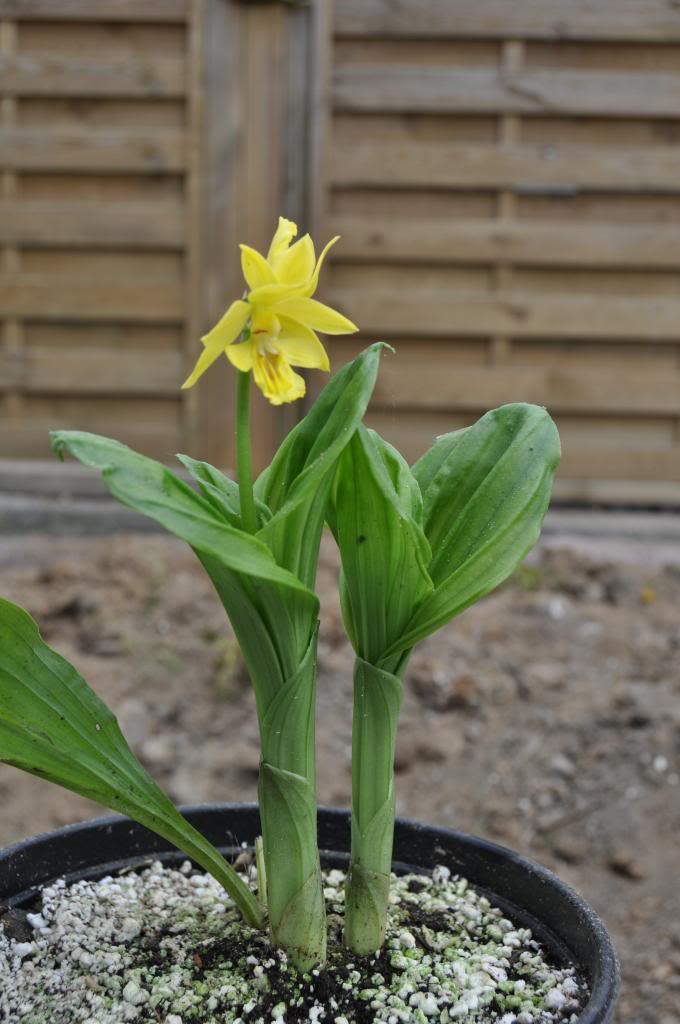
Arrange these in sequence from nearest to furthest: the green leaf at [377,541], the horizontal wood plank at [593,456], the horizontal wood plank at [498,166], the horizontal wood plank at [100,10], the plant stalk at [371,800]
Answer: the green leaf at [377,541] < the plant stalk at [371,800] < the horizontal wood plank at [100,10] < the horizontal wood plank at [498,166] < the horizontal wood plank at [593,456]

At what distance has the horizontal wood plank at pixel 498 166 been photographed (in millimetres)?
3662

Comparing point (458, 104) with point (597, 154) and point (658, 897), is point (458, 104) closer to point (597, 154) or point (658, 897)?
point (597, 154)

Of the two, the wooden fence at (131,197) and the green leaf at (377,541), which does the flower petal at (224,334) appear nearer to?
the green leaf at (377,541)

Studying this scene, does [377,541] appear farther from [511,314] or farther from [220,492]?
[511,314]

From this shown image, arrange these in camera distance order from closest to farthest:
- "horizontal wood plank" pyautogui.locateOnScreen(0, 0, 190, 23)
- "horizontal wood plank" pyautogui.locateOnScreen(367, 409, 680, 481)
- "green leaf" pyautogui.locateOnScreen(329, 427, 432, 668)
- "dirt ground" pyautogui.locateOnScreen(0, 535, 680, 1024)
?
1. "green leaf" pyautogui.locateOnScreen(329, 427, 432, 668)
2. "dirt ground" pyautogui.locateOnScreen(0, 535, 680, 1024)
3. "horizontal wood plank" pyautogui.locateOnScreen(0, 0, 190, 23)
4. "horizontal wood plank" pyautogui.locateOnScreen(367, 409, 680, 481)

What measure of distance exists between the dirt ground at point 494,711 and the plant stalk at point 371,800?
114cm

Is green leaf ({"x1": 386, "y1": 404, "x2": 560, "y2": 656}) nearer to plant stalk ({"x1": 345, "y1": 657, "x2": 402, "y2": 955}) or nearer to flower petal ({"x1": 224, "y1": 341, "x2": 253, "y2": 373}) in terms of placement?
plant stalk ({"x1": 345, "y1": 657, "x2": 402, "y2": 955})

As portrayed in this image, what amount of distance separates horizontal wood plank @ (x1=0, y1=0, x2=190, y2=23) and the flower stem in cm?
314

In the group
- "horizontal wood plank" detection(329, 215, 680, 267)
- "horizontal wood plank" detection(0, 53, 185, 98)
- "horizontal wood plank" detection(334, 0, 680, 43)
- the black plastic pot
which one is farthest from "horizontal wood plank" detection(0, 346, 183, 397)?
the black plastic pot

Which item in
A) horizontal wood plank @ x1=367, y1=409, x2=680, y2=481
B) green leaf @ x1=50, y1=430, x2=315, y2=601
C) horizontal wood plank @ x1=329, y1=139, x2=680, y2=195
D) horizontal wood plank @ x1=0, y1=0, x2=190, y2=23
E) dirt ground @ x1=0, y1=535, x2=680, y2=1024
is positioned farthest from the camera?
horizontal wood plank @ x1=367, y1=409, x2=680, y2=481

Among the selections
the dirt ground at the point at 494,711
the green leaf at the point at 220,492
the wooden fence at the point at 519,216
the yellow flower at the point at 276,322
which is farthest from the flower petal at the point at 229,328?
the wooden fence at the point at 519,216

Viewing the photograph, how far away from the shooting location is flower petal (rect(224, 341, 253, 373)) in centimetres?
77

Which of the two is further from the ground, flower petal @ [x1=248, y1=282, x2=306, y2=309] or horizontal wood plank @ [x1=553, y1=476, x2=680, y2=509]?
flower petal @ [x1=248, y1=282, x2=306, y2=309]

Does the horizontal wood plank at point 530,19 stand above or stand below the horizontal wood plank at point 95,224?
above
